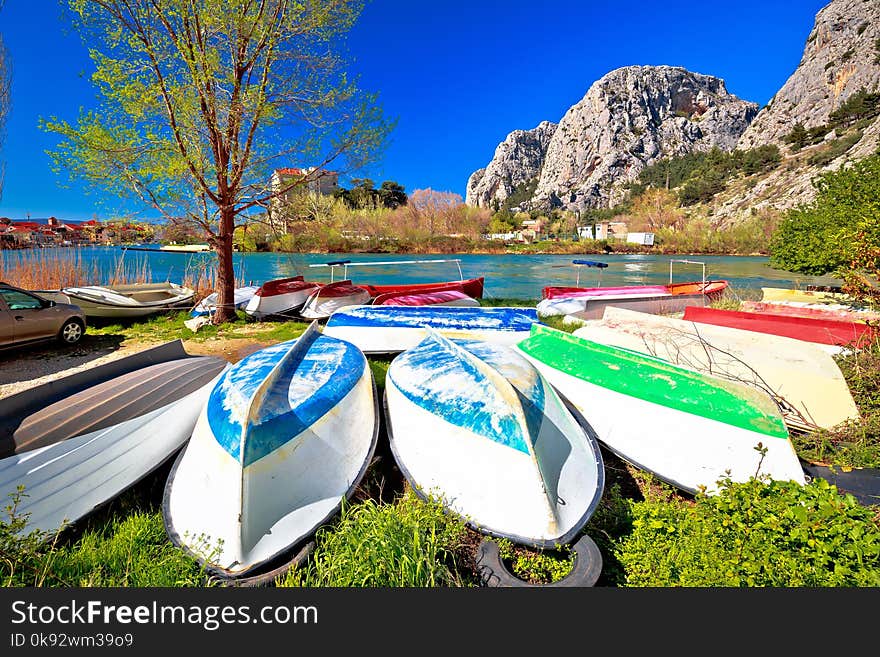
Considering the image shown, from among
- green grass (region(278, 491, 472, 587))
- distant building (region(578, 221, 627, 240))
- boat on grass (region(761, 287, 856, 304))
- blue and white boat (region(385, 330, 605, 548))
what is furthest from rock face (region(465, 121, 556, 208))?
green grass (region(278, 491, 472, 587))

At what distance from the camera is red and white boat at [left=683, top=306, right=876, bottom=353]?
16.5ft

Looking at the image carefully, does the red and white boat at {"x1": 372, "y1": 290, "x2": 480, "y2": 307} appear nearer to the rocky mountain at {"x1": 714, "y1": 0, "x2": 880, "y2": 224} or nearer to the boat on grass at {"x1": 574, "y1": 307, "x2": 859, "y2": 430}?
the boat on grass at {"x1": 574, "y1": 307, "x2": 859, "y2": 430}

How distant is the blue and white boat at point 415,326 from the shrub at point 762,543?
11.2 ft

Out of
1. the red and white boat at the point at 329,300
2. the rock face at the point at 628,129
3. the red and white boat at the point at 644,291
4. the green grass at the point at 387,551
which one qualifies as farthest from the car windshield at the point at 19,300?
the rock face at the point at 628,129

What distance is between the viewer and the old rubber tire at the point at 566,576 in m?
2.10

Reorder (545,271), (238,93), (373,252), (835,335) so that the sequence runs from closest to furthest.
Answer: (835,335), (238,93), (545,271), (373,252)

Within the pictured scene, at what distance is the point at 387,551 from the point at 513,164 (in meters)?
138

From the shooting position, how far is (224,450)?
268cm

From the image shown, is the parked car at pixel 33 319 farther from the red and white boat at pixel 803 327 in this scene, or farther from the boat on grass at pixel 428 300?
the red and white boat at pixel 803 327

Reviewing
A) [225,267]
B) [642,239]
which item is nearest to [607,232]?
[642,239]

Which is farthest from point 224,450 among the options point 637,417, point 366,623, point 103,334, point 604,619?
point 103,334

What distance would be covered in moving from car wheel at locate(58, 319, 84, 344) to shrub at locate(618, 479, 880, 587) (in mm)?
9610

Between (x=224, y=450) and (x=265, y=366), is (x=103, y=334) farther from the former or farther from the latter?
(x=224, y=450)

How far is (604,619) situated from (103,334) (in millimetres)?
10529
